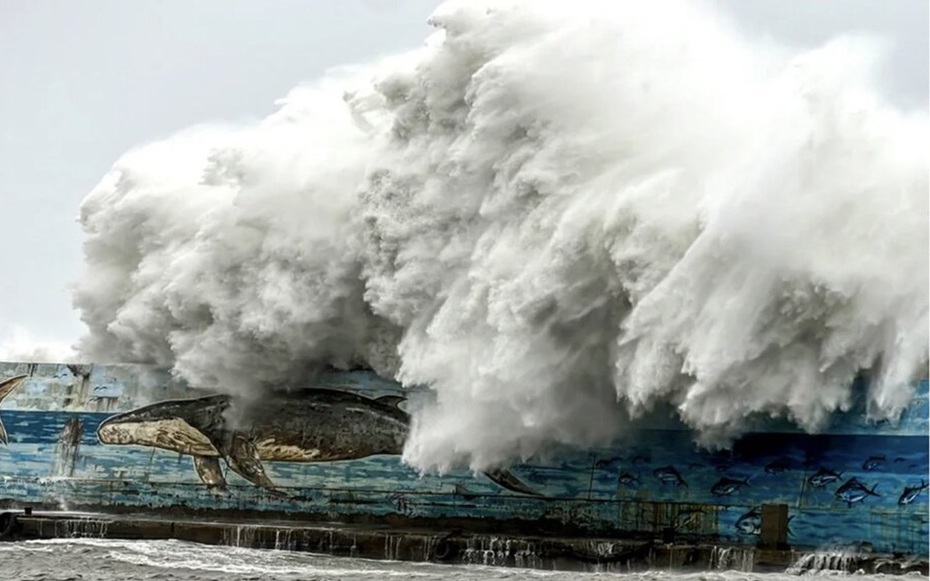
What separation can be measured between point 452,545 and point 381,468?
158 inches

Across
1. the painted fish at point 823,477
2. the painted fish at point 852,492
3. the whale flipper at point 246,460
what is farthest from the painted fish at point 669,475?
the whale flipper at point 246,460

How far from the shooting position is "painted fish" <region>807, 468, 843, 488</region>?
21000 millimetres

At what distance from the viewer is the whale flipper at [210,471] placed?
90.3 feet

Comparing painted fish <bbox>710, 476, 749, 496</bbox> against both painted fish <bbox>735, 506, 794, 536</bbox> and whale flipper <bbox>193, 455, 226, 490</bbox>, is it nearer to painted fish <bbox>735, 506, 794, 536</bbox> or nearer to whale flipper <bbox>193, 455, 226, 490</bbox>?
painted fish <bbox>735, 506, 794, 536</bbox>

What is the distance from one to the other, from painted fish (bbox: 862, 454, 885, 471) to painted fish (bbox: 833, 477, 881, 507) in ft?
0.94

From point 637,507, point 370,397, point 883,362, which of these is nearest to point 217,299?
point 370,397

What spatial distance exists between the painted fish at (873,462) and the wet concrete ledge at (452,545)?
1325 millimetres

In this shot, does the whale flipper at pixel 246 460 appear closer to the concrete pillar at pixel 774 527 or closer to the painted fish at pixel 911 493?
the concrete pillar at pixel 774 527

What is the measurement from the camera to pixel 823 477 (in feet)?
69.3

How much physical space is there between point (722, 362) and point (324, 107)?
12185 mm

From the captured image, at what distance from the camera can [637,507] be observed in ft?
75.6

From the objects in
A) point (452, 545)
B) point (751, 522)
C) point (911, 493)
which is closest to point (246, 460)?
point (452, 545)

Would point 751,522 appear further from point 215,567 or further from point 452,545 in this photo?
point 215,567

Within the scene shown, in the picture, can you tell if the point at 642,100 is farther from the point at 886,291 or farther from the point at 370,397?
the point at 370,397
